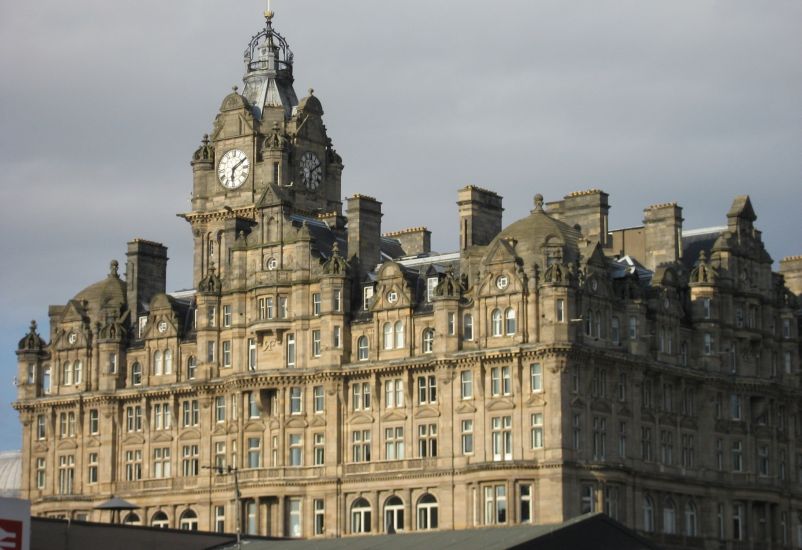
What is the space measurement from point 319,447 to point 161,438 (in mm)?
13502

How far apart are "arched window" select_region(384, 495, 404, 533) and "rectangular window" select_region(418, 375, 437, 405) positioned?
6.10 m

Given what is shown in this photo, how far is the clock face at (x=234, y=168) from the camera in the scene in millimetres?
159500

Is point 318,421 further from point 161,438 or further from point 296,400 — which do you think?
point 161,438

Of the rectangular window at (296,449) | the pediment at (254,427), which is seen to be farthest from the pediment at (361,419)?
the pediment at (254,427)

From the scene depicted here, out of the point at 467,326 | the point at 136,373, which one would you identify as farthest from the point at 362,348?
the point at 136,373

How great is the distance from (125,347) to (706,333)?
38.8 metres

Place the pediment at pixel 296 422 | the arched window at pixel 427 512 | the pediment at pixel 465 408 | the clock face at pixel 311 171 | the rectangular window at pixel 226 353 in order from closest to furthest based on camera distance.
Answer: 1. the pediment at pixel 465 408
2. the arched window at pixel 427 512
3. the pediment at pixel 296 422
4. the rectangular window at pixel 226 353
5. the clock face at pixel 311 171

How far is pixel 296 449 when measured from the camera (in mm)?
145625

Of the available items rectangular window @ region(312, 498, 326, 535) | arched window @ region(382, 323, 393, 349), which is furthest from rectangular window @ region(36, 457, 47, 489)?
arched window @ region(382, 323, 393, 349)

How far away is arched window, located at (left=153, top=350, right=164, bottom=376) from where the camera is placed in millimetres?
154375

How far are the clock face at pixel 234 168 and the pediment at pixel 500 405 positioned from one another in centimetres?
3023

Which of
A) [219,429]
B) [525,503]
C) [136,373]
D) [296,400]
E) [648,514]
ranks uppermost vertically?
[136,373]

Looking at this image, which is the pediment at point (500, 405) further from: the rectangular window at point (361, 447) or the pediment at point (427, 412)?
the rectangular window at point (361, 447)

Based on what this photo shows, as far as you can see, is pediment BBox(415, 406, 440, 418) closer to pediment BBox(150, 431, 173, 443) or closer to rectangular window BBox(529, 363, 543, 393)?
rectangular window BBox(529, 363, 543, 393)
